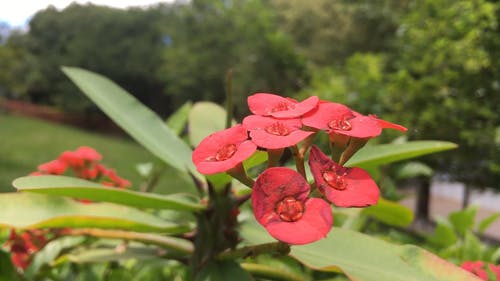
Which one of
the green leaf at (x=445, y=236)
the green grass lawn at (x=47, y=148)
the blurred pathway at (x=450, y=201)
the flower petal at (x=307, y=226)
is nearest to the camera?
the flower petal at (x=307, y=226)

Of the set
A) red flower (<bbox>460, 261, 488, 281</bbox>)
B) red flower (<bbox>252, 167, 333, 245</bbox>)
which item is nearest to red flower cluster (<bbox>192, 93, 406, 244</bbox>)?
red flower (<bbox>252, 167, 333, 245</bbox>)

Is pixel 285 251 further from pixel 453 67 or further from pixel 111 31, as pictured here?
pixel 111 31

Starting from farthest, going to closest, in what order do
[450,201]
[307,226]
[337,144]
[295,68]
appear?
[450,201], [295,68], [337,144], [307,226]

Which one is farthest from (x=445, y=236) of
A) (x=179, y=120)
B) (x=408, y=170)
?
(x=179, y=120)

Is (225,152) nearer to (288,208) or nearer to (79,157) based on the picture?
(288,208)

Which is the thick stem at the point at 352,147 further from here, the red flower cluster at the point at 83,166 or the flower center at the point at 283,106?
the red flower cluster at the point at 83,166

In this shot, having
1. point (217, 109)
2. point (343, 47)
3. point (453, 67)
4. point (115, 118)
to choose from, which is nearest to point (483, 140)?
point (453, 67)

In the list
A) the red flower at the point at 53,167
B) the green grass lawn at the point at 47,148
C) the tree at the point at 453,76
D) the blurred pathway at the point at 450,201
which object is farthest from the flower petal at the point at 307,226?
the blurred pathway at the point at 450,201
